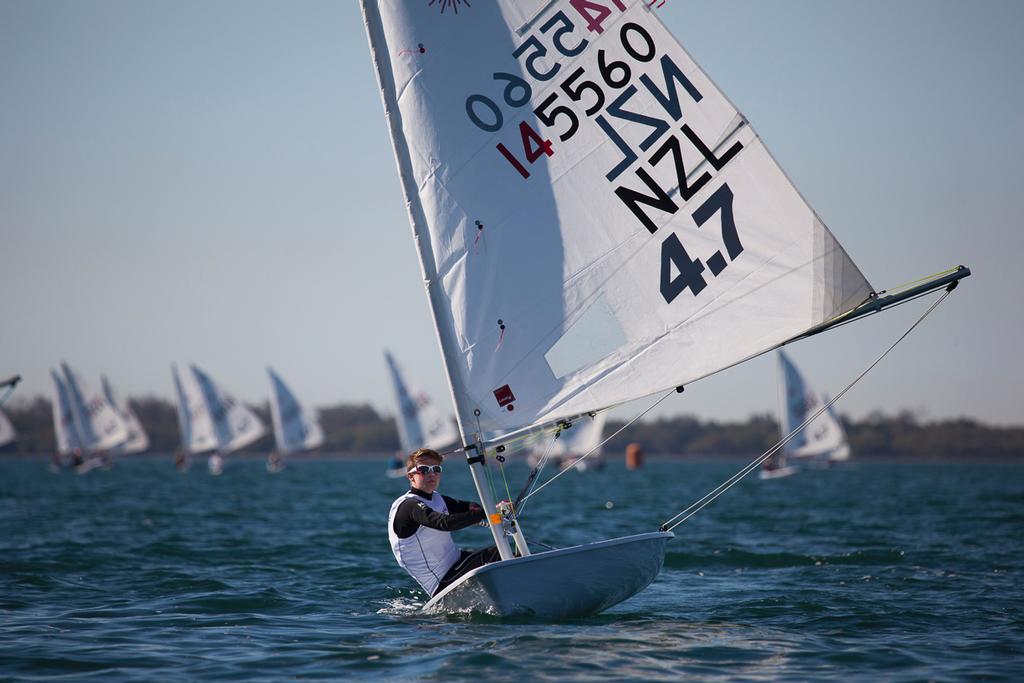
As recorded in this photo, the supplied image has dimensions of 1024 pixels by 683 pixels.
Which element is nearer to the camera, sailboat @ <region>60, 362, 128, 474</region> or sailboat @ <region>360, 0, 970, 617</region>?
sailboat @ <region>360, 0, 970, 617</region>

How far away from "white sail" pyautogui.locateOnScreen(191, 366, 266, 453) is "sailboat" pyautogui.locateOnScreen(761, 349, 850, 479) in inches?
1249

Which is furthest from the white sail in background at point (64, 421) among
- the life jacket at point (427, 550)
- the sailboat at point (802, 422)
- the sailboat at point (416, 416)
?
the life jacket at point (427, 550)

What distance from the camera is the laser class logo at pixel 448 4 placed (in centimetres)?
809

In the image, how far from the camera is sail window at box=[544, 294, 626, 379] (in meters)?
8.11

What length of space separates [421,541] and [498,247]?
254 centimetres

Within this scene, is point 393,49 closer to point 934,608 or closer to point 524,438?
point 524,438

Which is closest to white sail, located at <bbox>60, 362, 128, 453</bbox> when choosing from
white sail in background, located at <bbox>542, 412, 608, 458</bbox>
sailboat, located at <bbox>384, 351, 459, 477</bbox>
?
sailboat, located at <bbox>384, 351, 459, 477</bbox>

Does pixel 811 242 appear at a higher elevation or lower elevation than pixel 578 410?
higher

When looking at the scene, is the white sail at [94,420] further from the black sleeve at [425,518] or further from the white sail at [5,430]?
the black sleeve at [425,518]

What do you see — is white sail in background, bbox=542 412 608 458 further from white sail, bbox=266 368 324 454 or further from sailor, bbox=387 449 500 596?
sailor, bbox=387 449 500 596

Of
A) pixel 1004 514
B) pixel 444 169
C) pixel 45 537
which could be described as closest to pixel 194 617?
pixel 444 169

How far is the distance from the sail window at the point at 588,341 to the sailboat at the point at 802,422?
42.1 m

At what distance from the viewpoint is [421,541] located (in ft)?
27.3

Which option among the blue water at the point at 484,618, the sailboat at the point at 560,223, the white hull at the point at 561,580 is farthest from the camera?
the sailboat at the point at 560,223
